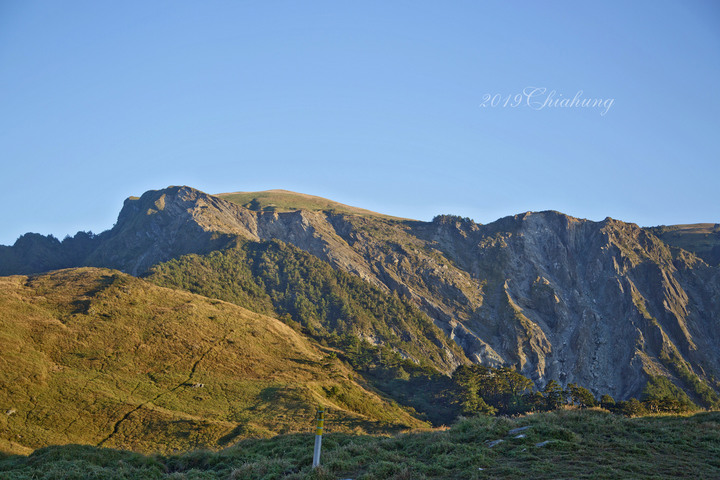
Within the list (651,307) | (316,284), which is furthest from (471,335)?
(651,307)

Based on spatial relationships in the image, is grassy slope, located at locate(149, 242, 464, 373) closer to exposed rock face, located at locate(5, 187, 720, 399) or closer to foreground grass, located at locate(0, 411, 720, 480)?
exposed rock face, located at locate(5, 187, 720, 399)

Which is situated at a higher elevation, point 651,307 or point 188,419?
point 651,307

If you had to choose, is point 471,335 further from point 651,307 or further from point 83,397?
point 83,397

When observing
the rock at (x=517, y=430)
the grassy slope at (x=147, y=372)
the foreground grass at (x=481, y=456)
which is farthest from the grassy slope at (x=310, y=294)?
the rock at (x=517, y=430)

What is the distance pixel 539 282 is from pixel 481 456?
174m

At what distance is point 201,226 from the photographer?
6900 inches

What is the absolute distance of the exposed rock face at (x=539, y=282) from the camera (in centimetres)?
14888

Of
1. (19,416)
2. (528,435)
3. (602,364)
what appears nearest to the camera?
(528,435)

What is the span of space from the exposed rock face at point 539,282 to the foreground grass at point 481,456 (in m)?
135

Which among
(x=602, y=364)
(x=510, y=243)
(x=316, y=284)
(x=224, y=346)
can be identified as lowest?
(x=602, y=364)

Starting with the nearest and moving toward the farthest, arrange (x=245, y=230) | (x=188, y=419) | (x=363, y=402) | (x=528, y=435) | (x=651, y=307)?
1. (x=528, y=435)
2. (x=188, y=419)
3. (x=363, y=402)
4. (x=651, y=307)
5. (x=245, y=230)

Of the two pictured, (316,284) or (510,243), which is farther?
(510,243)

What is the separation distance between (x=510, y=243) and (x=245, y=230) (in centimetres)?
10612

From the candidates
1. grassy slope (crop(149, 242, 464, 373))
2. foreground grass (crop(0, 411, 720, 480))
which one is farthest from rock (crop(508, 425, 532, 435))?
grassy slope (crop(149, 242, 464, 373))
